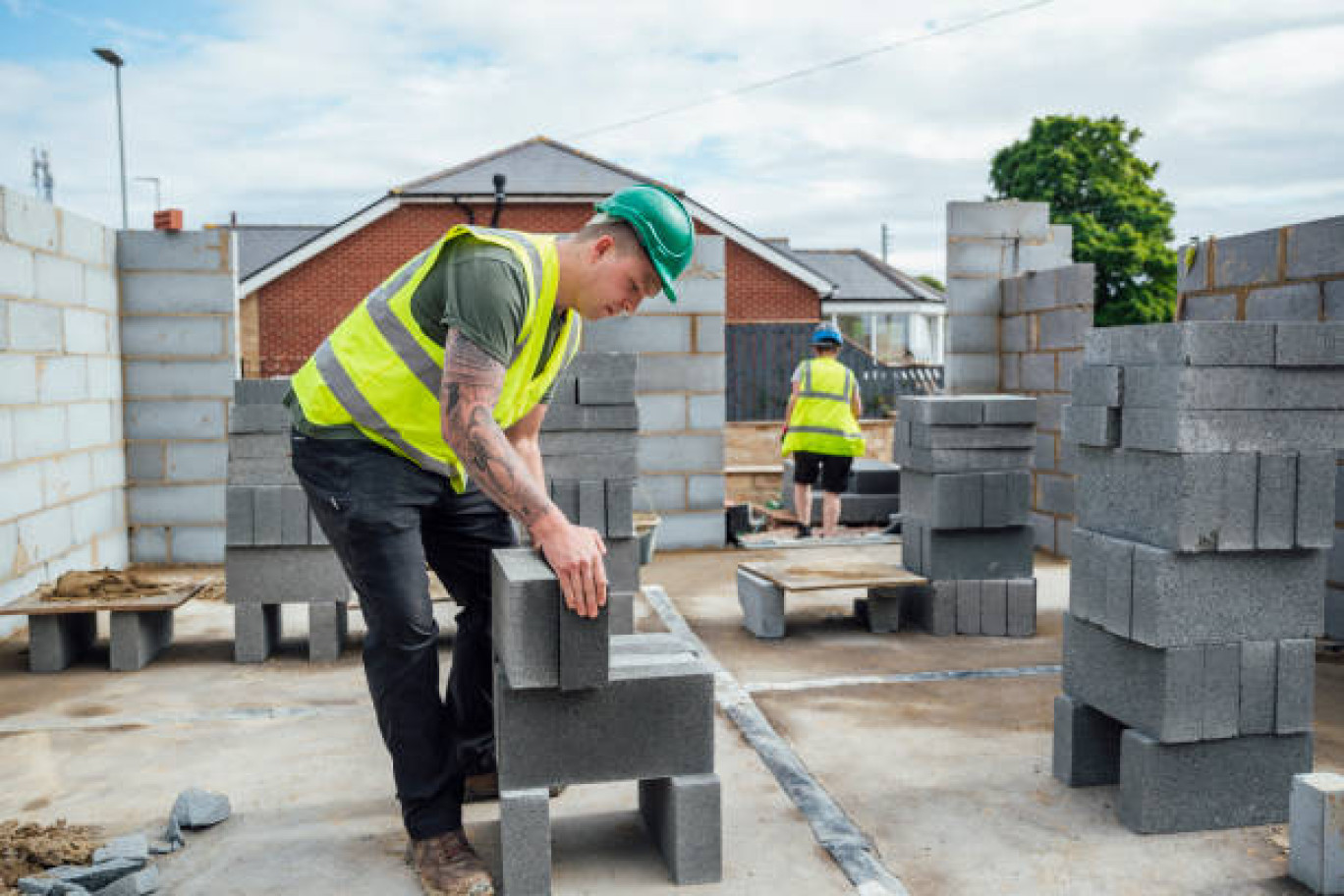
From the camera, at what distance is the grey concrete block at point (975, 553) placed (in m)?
5.85

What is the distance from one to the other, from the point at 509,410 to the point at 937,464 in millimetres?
3429

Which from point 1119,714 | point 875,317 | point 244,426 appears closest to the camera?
point 1119,714

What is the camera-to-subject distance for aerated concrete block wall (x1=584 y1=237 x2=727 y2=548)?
8508 mm

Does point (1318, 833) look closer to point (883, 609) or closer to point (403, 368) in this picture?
point (403, 368)

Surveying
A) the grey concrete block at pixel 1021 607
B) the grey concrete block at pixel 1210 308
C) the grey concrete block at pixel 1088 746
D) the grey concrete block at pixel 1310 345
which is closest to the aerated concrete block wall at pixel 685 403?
the grey concrete block at pixel 1021 607

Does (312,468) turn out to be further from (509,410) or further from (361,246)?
(361,246)

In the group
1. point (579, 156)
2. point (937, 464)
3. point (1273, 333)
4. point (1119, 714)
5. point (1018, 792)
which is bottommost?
point (1018, 792)

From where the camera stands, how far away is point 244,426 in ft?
17.3

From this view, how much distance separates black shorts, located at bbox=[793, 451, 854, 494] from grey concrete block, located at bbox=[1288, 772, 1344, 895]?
615cm

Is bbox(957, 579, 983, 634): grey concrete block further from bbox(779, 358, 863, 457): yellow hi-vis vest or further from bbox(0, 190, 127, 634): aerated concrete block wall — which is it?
bbox(0, 190, 127, 634): aerated concrete block wall

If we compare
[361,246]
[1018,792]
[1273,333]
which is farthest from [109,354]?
[361,246]

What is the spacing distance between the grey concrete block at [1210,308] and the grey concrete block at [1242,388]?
3.00 metres

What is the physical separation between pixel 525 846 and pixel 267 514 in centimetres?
302

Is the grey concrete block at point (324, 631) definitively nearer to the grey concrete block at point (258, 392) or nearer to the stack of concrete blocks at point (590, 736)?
the grey concrete block at point (258, 392)
